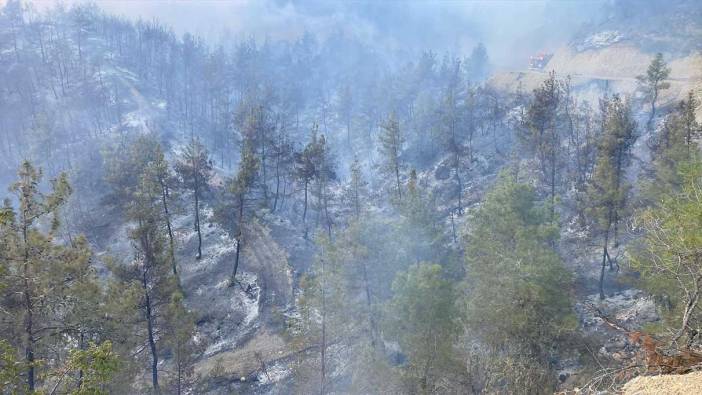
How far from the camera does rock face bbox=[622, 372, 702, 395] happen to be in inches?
292

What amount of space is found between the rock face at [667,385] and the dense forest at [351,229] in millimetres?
252

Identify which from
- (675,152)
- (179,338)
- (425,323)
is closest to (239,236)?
(179,338)

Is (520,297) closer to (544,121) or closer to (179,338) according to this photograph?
(179,338)

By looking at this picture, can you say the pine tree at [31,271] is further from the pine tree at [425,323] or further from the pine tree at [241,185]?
the pine tree at [241,185]

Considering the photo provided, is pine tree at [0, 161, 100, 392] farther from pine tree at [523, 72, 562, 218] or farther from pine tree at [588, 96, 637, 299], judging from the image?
pine tree at [523, 72, 562, 218]

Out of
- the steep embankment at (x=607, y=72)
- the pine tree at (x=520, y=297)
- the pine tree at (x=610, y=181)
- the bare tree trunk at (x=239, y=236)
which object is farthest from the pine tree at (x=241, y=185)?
the steep embankment at (x=607, y=72)

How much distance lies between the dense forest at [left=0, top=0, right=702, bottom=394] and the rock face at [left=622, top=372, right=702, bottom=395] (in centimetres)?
25

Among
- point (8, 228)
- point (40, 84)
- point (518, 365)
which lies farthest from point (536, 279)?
point (40, 84)

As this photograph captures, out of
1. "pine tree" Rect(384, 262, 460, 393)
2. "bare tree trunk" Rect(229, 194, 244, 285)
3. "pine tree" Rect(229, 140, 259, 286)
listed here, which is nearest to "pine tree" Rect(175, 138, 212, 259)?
"pine tree" Rect(229, 140, 259, 286)

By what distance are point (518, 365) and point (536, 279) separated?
5510 millimetres

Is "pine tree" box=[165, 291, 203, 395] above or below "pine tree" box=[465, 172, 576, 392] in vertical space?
below

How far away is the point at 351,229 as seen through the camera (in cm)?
2589

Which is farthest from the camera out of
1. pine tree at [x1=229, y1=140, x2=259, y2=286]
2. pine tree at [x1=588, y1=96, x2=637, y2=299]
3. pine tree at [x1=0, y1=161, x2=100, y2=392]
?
pine tree at [x1=229, y1=140, x2=259, y2=286]

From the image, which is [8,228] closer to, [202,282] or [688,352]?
[688,352]
